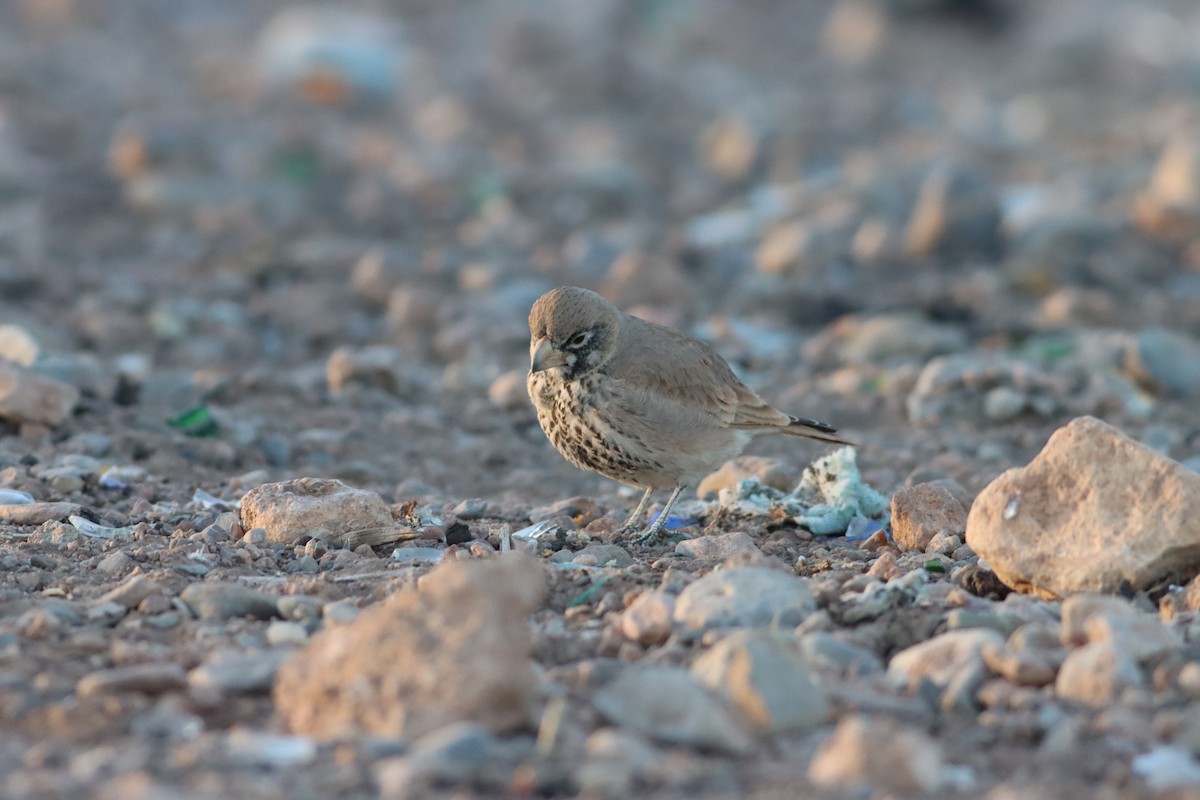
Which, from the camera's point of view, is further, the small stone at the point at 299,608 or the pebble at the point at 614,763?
the small stone at the point at 299,608

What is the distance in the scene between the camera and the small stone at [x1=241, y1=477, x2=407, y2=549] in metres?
5.37

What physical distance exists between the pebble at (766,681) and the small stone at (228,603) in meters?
1.38

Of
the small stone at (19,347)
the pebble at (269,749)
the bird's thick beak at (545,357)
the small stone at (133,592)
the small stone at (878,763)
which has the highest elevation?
the small stone at (19,347)

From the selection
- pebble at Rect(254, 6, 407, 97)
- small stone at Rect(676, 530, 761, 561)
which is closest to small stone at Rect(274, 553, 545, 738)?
small stone at Rect(676, 530, 761, 561)

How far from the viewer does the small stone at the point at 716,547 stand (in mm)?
5328

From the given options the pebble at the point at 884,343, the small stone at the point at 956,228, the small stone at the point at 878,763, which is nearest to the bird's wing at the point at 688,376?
the pebble at the point at 884,343

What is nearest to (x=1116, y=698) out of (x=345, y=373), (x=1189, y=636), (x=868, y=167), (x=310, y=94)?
(x=1189, y=636)

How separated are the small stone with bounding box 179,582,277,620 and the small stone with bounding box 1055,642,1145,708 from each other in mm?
2250

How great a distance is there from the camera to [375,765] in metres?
3.46

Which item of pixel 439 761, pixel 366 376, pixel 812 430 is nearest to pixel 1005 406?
pixel 812 430

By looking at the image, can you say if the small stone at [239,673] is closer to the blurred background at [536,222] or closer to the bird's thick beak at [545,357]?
the bird's thick beak at [545,357]

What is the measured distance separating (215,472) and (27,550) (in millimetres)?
1780

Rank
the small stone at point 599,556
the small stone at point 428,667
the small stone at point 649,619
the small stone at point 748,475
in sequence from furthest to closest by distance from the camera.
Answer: the small stone at point 748,475 → the small stone at point 599,556 → the small stone at point 649,619 → the small stone at point 428,667

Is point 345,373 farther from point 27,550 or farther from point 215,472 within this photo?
point 27,550
